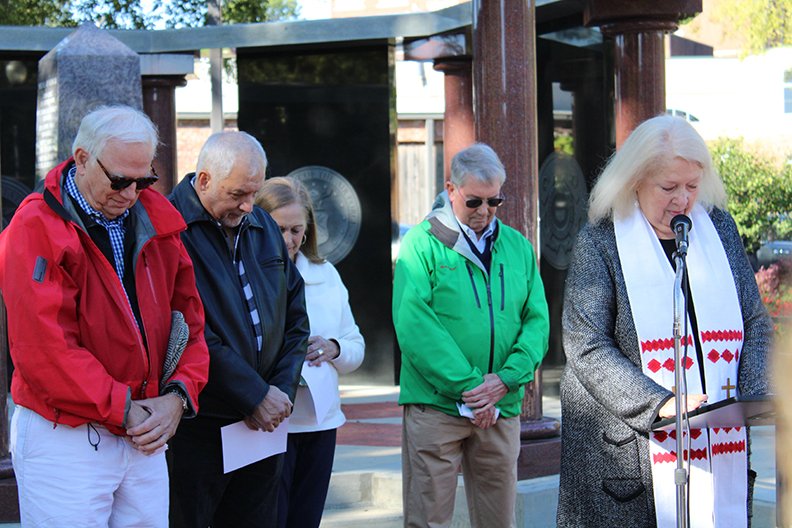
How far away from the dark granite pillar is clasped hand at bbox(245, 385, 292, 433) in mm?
7896

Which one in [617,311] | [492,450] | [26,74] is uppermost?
[26,74]

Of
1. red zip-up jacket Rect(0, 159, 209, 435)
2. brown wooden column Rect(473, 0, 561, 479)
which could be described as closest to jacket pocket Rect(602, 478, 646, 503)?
red zip-up jacket Rect(0, 159, 209, 435)

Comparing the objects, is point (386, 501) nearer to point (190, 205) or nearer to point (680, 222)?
point (190, 205)

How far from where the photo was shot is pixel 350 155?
Result: 467 inches

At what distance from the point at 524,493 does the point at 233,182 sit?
10.2 ft

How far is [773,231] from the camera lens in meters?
14.6

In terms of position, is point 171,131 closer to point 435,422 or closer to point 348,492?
point 348,492

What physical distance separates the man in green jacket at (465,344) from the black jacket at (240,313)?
666mm

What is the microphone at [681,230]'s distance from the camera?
3.57m

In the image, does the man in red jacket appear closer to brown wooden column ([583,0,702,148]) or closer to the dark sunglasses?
the dark sunglasses

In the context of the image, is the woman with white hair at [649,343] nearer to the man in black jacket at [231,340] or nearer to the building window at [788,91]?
the man in black jacket at [231,340]

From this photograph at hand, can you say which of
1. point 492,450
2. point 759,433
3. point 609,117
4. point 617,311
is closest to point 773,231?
point 609,117

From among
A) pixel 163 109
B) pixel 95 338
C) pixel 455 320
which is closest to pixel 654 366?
pixel 455 320

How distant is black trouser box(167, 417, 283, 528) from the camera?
4.18 meters
